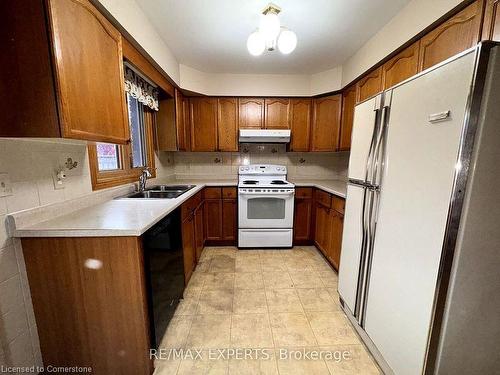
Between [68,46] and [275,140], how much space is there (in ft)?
7.92

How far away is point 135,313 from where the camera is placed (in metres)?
1.12

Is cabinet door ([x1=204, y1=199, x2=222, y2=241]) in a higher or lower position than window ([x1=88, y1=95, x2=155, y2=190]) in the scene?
lower

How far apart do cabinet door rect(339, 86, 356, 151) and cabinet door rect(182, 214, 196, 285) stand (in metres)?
2.14

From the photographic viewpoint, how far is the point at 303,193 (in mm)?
2920

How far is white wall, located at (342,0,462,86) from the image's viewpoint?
1358mm

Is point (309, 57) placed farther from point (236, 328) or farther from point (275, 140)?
point (236, 328)

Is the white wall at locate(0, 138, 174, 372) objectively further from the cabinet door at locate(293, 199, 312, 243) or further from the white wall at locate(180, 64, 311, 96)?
the cabinet door at locate(293, 199, 312, 243)

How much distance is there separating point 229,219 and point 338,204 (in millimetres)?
1441

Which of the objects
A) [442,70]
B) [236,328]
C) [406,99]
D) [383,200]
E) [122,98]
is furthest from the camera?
[236,328]

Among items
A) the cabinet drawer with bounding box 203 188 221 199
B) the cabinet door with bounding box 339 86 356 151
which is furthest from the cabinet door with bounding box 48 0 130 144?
the cabinet door with bounding box 339 86 356 151

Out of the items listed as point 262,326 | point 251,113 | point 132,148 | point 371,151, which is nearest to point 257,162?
point 251,113

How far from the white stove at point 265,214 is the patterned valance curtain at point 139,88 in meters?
1.43

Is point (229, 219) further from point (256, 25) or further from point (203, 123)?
point (256, 25)

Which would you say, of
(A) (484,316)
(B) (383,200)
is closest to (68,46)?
(B) (383,200)
